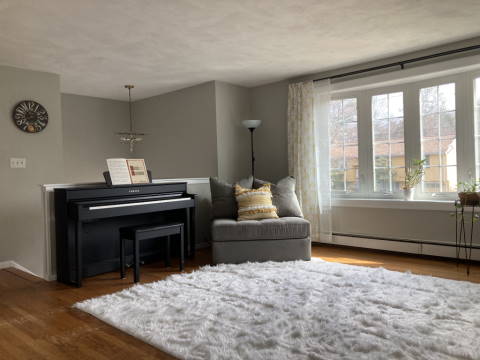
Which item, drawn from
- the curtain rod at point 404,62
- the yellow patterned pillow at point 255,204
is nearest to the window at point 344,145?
the curtain rod at point 404,62

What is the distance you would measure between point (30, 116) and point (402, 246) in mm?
4553

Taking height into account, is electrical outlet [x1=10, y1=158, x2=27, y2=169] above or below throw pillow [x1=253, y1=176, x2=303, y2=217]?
above

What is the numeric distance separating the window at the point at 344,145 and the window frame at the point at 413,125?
66 mm

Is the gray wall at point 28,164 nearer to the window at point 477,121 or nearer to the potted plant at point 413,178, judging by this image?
the potted plant at point 413,178

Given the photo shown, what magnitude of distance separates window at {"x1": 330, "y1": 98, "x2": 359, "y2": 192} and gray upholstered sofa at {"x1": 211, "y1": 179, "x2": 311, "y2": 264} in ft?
3.99

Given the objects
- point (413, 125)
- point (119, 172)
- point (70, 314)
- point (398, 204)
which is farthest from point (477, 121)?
point (70, 314)

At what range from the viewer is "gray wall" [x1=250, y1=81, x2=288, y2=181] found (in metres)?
5.36

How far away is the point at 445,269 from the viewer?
367 cm

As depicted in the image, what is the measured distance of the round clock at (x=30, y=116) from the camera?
14.3 feet

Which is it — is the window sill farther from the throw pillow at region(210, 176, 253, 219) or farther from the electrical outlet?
the electrical outlet

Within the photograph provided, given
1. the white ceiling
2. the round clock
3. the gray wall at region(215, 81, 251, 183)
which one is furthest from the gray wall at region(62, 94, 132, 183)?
the gray wall at region(215, 81, 251, 183)

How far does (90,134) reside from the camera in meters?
6.16

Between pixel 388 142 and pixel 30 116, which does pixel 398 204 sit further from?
pixel 30 116

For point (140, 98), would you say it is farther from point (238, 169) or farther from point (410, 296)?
point (410, 296)
